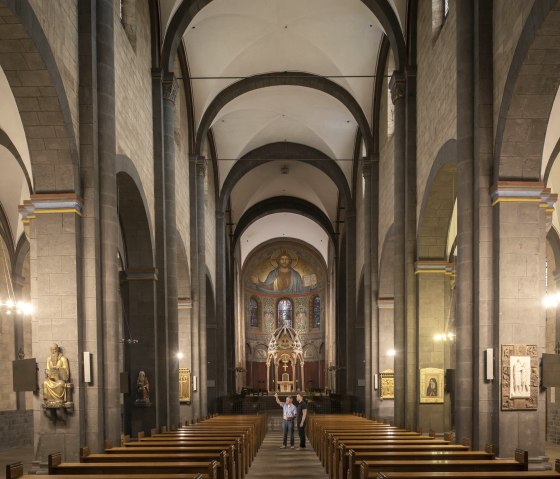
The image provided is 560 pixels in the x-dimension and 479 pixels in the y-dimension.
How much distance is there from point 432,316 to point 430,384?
5.37 feet

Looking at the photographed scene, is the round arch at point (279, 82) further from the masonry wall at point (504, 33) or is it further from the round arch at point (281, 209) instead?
the round arch at point (281, 209)

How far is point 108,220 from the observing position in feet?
41.9

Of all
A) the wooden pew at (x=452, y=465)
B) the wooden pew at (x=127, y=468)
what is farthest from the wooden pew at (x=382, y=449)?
the wooden pew at (x=127, y=468)

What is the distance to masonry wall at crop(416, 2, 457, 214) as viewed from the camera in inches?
583

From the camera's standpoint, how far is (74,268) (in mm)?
12039

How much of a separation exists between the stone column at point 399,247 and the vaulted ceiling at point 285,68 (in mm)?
2176

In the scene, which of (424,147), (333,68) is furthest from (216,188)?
(424,147)

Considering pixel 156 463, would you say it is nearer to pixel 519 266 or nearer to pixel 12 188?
pixel 519 266

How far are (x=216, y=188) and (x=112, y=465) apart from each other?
2444 centimetres

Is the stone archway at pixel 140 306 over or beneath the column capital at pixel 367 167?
beneath

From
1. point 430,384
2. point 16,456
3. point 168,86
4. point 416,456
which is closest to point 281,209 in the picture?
point 168,86

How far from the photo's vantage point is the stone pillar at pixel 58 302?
38.6 ft

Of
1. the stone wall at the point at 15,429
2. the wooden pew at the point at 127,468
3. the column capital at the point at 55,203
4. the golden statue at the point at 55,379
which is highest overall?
the column capital at the point at 55,203

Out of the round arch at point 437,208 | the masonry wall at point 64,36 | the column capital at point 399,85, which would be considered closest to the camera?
the masonry wall at point 64,36
